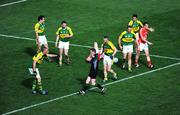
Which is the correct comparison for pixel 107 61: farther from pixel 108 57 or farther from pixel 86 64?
pixel 86 64

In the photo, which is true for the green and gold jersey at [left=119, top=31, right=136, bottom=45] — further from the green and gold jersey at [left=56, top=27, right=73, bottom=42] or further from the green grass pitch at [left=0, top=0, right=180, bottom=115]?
the green and gold jersey at [left=56, top=27, right=73, bottom=42]

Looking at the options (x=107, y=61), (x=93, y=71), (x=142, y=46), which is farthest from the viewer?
(x=142, y=46)

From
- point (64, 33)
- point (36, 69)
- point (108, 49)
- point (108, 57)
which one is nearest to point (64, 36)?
point (64, 33)

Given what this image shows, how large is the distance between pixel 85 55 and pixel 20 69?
14.0 feet

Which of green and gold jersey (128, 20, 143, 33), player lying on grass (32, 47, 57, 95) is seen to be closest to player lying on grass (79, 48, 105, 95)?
player lying on grass (32, 47, 57, 95)

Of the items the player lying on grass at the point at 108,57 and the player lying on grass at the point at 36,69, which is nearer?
the player lying on grass at the point at 36,69

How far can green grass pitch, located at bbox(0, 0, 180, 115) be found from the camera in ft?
94.6

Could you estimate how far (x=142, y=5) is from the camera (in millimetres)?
45625

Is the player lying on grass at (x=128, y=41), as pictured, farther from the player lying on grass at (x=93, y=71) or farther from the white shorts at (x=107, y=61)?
the player lying on grass at (x=93, y=71)

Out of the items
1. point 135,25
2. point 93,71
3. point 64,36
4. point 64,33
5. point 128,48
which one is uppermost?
point 135,25

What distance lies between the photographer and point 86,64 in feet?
113

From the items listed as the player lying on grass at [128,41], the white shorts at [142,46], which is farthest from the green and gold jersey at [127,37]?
the white shorts at [142,46]

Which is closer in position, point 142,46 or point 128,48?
point 128,48

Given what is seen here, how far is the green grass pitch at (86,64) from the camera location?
28.8 m
